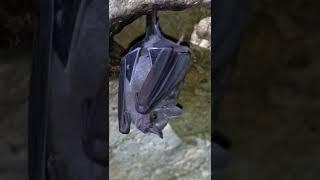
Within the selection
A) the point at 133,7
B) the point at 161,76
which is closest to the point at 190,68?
the point at 161,76

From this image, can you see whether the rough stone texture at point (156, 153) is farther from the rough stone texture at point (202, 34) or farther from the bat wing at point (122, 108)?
the rough stone texture at point (202, 34)

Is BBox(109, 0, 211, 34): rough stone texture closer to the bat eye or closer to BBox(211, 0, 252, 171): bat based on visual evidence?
BBox(211, 0, 252, 171): bat

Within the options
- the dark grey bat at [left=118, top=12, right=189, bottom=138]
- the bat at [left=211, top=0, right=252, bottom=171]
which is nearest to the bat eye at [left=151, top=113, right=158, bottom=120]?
the dark grey bat at [left=118, top=12, right=189, bottom=138]

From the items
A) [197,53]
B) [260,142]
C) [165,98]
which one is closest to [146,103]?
[165,98]

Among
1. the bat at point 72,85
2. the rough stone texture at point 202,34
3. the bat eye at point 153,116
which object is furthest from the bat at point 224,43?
the bat at point 72,85

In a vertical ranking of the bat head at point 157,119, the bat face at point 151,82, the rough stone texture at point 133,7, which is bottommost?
the bat head at point 157,119

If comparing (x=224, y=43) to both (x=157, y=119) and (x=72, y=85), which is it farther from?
(x=72, y=85)
